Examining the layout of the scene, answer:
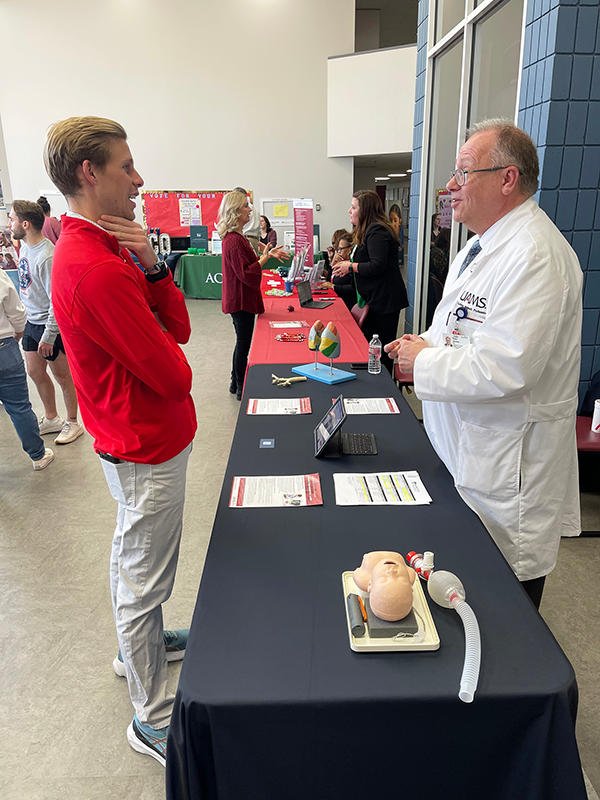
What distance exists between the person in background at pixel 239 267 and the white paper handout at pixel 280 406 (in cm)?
192

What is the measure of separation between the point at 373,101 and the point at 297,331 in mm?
6367

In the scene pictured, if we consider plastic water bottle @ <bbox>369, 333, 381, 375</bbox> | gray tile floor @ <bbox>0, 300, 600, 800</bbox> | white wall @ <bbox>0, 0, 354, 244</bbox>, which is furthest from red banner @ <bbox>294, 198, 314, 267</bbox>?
plastic water bottle @ <bbox>369, 333, 381, 375</bbox>

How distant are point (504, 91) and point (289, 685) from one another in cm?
311

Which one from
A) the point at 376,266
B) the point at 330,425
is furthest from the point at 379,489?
the point at 376,266

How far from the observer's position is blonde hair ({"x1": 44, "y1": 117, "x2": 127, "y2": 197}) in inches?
47.1

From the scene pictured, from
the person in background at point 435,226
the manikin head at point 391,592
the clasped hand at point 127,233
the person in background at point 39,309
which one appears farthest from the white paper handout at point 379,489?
the person in background at point 435,226

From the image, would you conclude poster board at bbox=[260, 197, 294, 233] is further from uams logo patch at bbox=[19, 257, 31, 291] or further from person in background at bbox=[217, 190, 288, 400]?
uams logo patch at bbox=[19, 257, 31, 291]

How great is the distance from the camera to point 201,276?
359 inches

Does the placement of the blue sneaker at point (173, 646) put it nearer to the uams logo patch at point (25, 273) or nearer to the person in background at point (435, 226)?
the uams logo patch at point (25, 273)

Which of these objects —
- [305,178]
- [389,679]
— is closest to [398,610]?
[389,679]

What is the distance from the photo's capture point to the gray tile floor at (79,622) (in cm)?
156

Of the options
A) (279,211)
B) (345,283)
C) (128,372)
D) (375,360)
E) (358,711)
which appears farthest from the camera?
(279,211)

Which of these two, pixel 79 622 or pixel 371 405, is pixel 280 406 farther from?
pixel 79 622

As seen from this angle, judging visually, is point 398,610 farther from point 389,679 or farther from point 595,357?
point 595,357
